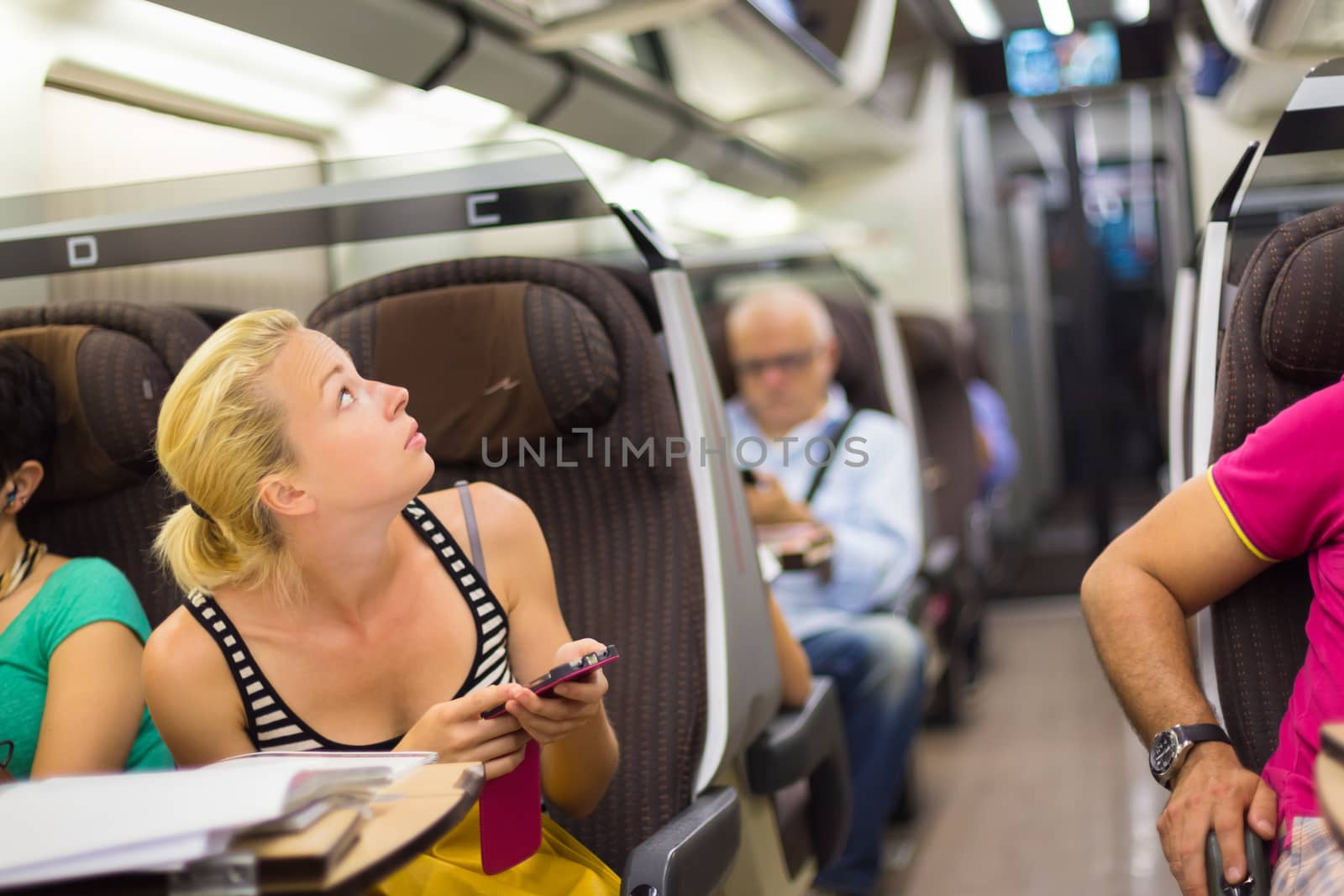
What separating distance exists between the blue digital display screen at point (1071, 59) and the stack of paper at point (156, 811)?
21.5 ft

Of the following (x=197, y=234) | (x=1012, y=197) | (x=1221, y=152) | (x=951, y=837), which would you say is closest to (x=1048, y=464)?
(x=1012, y=197)

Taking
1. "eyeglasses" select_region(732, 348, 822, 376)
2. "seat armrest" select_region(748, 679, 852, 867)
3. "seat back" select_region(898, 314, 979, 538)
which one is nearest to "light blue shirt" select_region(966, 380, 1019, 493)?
"seat back" select_region(898, 314, 979, 538)

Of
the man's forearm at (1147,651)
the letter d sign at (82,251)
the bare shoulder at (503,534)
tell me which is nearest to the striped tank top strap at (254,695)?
the bare shoulder at (503,534)

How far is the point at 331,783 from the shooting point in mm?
951

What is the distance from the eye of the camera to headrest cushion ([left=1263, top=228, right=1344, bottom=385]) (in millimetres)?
1482

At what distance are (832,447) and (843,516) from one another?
0.63 feet

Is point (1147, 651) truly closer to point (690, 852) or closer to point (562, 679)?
point (690, 852)

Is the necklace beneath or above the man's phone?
above

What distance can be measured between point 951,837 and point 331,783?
284cm

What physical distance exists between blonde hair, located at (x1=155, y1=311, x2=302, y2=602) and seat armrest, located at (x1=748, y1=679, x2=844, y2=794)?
82cm

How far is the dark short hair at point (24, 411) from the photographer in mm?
1479

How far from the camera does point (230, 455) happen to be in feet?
4.07

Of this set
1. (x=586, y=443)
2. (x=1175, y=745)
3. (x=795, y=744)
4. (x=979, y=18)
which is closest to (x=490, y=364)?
(x=586, y=443)

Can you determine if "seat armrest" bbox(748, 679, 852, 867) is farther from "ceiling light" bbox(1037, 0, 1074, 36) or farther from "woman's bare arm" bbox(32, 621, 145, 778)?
"ceiling light" bbox(1037, 0, 1074, 36)
